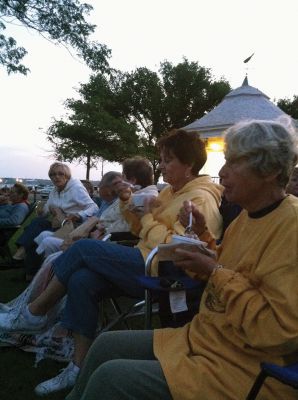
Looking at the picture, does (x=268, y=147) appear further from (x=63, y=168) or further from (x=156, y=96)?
(x=156, y=96)

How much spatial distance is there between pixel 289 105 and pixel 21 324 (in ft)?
104

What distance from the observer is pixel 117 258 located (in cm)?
259

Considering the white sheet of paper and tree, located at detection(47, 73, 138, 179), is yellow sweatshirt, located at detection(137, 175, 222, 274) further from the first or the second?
tree, located at detection(47, 73, 138, 179)

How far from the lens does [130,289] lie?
261 centimetres

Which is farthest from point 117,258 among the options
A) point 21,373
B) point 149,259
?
point 21,373

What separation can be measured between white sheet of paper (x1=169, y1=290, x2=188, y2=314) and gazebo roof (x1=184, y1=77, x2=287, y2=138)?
8.38 m

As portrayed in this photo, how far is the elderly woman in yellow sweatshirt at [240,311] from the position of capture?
51.2 inches

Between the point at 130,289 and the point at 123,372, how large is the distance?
1207 mm

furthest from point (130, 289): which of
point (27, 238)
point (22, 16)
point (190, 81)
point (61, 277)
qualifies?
point (190, 81)

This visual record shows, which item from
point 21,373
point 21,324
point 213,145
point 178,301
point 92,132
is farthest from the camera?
point 92,132

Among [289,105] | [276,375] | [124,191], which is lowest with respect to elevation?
[276,375]

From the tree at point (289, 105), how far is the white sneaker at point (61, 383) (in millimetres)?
30897

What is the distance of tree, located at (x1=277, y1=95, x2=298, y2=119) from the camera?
3052 cm

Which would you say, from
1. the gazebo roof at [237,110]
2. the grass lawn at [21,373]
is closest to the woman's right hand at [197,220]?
the grass lawn at [21,373]
